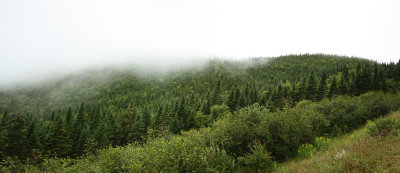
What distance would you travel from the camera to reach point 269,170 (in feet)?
39.3

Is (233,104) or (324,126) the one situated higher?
(324,126)

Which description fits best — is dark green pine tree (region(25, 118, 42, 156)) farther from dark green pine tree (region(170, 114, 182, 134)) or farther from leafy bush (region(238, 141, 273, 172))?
leafy bush (region(238, 141, 273, 172))

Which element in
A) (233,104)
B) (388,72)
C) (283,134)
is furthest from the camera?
(388,72)

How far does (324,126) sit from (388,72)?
116217 mm

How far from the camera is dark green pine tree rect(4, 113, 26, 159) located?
44.6 m

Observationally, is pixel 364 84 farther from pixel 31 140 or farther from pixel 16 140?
pixel 16 140

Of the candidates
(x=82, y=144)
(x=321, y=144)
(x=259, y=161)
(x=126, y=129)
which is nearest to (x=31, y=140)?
(x=82, y=144)

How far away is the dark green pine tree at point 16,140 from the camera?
146ft

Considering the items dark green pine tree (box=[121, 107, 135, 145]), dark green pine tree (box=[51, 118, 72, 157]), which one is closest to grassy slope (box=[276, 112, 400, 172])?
dark green pine tree (box=[121, 107, 135, 145])

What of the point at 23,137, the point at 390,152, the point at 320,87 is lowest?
the point at 23,137

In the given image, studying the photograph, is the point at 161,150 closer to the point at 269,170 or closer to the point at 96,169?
the point at 96,169

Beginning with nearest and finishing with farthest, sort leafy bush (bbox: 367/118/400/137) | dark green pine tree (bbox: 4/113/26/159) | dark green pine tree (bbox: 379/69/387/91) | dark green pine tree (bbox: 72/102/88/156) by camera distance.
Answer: leafy bush (bbox: 367/118/400/137)
dark green pine tree (bbox: 4/113/26/159)
dark green pine tree (bbox: 72/102/88/156)
dark green pine tree (bbox: 379/69/387/91)

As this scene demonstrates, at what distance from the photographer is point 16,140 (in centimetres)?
4541

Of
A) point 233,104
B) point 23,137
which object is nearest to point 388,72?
point 233,104
